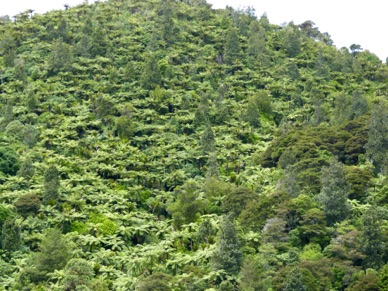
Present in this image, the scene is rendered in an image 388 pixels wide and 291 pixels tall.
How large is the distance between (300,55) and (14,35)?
44737 millimetres

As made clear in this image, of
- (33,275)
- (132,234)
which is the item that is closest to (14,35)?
(132,234)

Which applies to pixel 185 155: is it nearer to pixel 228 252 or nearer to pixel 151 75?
pixel 151 75

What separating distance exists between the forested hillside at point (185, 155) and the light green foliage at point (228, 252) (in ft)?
0.26

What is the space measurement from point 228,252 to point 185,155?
2877cm

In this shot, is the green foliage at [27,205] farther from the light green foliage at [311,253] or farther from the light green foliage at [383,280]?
the light green foliage at [383,280]

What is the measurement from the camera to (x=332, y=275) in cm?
3816

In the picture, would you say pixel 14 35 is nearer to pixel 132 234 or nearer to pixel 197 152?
pixel 197 152

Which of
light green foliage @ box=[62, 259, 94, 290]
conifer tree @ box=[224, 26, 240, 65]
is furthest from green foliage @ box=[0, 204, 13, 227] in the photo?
conifer tree @ box=[224, 26, 240, 65]

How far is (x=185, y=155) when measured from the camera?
6731 centimetres

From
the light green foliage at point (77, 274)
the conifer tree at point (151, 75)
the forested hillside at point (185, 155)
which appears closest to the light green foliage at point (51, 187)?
the forested hillside at point (185, 155)

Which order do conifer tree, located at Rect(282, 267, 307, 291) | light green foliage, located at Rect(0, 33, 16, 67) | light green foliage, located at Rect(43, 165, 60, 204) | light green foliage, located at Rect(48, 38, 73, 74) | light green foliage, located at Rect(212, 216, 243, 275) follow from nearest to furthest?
conifer tree, located at Rect(282, 267, 307, 291) < light green foliage, located at Rect(212, 216, 243, 275) < light green foliage, located at Rect(43, 165, 60, 204) < light green foliage, located at Rect(48, 38, 73, 74) < light green foliage, located at Rect(0, 33, 16, 67)

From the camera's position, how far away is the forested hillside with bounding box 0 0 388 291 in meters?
40.6

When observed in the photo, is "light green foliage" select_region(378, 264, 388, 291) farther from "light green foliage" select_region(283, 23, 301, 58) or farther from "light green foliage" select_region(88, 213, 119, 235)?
"light green foliage" select_region(283, 23, 301, 58)

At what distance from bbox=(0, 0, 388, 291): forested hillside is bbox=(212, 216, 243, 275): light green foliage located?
0.26ft
